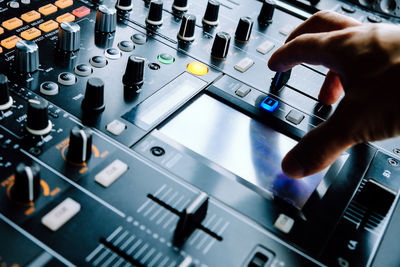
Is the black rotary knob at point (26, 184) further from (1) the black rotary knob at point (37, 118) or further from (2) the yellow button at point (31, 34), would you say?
(2) the yellow button at point (31, 34)

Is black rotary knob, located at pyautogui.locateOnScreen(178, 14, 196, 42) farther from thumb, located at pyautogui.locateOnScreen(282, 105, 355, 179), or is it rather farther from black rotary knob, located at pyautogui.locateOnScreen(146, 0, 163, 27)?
thumb, located at pyautogui.locateOnScreen(282, 105, 355, 179)

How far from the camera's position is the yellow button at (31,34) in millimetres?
1291

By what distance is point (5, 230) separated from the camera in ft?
2.78

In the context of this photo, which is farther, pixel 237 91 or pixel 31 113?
pixel 237 91

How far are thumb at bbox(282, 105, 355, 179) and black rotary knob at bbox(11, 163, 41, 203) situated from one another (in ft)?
1.77

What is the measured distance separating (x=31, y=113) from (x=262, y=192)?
54cm

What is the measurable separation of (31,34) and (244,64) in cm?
62

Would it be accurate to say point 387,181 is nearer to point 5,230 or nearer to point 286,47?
point 286,47

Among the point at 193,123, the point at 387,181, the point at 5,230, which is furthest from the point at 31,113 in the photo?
the point at 387,181

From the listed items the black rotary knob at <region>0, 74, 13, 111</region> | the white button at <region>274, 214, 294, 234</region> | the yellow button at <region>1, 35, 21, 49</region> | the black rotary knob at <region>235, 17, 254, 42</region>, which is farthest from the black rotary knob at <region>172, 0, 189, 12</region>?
the white button at <region>274, 214, 294, 234</region>

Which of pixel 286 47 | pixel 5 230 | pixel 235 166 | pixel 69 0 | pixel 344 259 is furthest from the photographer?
pixel 69 0

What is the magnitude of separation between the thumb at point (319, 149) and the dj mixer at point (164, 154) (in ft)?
0.27

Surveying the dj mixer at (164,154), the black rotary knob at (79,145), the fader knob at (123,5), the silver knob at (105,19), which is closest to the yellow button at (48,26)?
the dj mixer at (164,154)

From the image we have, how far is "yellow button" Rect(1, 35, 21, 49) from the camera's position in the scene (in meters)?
1.25
